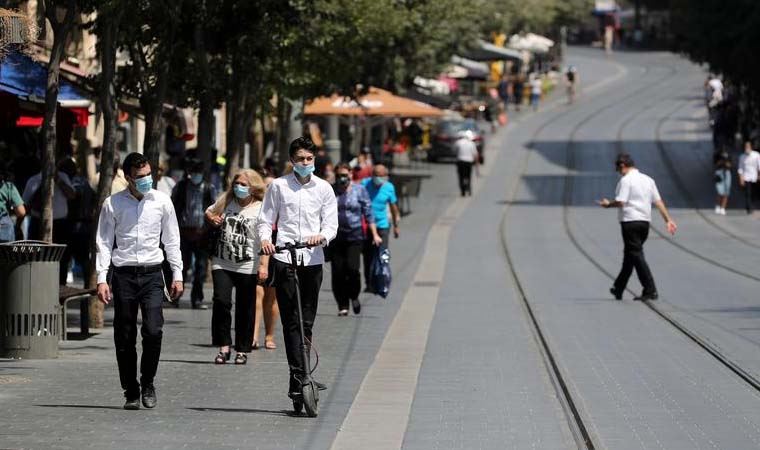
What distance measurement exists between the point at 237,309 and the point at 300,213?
2887mm

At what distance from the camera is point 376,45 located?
39.0 metres

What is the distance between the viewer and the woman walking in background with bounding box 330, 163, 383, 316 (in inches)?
750

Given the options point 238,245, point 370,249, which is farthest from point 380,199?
point 238,245

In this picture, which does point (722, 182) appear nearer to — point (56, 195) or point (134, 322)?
point (56, 195)

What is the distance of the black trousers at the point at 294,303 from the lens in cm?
1159

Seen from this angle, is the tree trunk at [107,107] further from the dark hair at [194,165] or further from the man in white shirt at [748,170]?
the man in white shirt at [748,170]

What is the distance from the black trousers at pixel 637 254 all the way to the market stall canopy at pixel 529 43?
227 ft

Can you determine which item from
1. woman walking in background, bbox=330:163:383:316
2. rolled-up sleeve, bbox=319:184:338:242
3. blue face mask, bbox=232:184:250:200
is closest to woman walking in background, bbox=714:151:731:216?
woman walking in background, bbox=330:163:383:316

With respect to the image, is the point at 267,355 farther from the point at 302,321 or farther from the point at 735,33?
the point at 735,33

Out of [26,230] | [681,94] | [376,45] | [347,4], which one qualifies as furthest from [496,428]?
[681,94]

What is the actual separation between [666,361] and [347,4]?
46.4 feet

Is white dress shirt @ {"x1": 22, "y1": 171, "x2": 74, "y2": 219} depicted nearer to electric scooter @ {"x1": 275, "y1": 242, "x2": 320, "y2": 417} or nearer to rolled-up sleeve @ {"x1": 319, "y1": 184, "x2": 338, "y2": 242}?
rolled-up sleeve @ {"x1": 319, "y1": 184, "x2": 338, "y2": 242}

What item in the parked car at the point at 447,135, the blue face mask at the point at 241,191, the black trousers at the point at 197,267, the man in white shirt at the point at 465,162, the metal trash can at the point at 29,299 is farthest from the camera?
the parked car at the point at 447,135

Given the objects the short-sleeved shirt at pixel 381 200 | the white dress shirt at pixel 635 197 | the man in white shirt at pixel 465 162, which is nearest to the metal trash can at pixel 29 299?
the short-sleeved shirt at pixel 381 200
